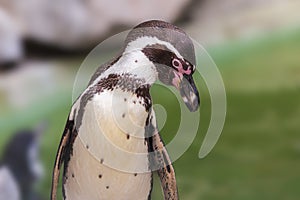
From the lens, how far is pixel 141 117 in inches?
17.3

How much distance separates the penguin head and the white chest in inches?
1.1

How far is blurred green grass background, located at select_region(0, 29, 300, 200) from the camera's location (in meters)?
0.74

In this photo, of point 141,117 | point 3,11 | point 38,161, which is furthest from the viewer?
point 3,11

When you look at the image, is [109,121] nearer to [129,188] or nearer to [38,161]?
[129,188]

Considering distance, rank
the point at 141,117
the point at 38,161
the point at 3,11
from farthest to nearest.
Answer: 1. the point at 3,11
2. the point at 38,161
3. the point at 141,117

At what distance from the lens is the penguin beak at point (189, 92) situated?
441 mm

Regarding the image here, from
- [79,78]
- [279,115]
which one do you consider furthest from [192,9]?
[79,78]

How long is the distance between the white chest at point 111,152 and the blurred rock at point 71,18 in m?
0.46

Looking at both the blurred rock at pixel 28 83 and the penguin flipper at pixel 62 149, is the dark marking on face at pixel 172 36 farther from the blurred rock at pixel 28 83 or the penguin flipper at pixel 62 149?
the blurred rock at pixel 28 83

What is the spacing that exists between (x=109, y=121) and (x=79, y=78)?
0.25 ft

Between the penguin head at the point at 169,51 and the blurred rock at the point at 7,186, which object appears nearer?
the penguin head at the point at 169,51

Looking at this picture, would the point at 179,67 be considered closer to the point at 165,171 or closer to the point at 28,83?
the point at 165,171

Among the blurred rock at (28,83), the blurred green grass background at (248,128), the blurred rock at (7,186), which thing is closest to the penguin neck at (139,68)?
the blurred green grass background at (248,128)

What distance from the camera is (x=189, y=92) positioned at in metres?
0.44
